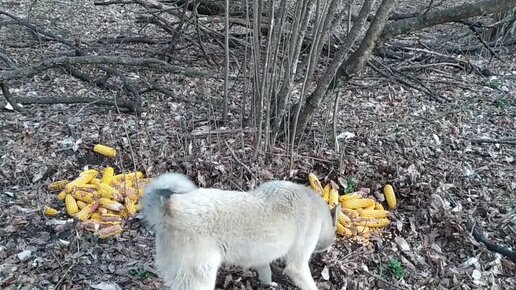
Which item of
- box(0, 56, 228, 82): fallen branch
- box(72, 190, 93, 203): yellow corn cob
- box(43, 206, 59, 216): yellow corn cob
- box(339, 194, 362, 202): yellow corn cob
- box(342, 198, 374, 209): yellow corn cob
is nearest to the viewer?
box(43, 206, 59, 216): yellow corn cob

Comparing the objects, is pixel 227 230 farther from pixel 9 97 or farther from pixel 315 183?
pixel 9 97

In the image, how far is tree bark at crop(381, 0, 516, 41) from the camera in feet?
16.9

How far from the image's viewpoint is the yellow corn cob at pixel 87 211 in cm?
A: 466

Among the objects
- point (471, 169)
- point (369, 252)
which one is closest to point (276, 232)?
point (369, 252)

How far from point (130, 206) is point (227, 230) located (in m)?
1.68

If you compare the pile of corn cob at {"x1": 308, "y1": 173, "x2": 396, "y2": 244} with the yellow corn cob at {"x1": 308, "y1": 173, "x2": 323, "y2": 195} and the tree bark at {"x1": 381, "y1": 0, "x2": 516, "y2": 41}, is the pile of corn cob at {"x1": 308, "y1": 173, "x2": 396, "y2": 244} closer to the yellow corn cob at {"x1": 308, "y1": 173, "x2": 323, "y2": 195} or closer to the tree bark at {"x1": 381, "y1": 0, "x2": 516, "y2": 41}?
the yellow corn cob at {"x1": 308, "y1": 173, "x2": 323, "y2": 195}

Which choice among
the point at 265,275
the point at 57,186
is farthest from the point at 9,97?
the point at 265,275

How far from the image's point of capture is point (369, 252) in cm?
456

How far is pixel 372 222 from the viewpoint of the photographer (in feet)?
15.8

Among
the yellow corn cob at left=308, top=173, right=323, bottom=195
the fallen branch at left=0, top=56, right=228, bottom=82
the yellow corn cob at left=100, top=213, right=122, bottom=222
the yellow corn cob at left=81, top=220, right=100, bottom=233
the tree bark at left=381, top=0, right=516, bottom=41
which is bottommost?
the yellow corn cob at left=81, top=220, right=100, bottom=233

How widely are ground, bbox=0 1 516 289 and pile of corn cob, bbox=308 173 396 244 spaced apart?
109mm

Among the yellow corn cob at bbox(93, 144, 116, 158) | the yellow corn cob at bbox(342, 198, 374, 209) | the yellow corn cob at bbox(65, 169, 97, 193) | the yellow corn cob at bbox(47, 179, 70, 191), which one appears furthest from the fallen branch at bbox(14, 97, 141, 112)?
the yellow corn cob at bbox(342, 198, 374, 209)

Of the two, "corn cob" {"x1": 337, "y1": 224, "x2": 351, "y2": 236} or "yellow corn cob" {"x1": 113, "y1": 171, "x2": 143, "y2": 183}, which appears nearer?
"corn cob" {"x1": 337, "y1": 224, "x2": 351, "y2": 236}

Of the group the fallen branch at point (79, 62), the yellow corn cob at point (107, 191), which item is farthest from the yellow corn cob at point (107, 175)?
the fallen branch at point (79, 62)
